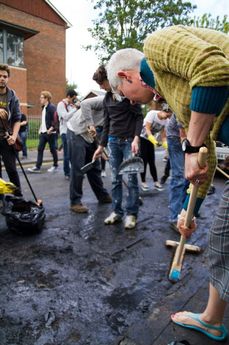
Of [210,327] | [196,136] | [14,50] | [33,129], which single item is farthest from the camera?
[14,50]

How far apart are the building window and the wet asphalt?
735 inches

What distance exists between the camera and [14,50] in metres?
20.6

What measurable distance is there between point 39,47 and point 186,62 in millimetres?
27355

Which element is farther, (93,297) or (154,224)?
(154,224)

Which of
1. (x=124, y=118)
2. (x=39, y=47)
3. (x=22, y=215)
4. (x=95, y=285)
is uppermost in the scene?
(x=39, y=47)

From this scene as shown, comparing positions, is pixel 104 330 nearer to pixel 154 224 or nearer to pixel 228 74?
pixel 228 74

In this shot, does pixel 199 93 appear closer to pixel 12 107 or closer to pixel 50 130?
pixel 12 107

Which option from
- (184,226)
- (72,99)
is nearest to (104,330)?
(184,226)

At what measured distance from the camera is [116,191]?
4.12 m

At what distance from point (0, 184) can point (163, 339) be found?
2339 mm

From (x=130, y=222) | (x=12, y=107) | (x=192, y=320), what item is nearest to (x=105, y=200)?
(x=130, y=222)

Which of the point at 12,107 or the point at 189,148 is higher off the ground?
the point at 12,107

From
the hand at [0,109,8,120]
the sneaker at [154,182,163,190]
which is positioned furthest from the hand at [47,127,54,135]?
the hand at [0,109,8,120]

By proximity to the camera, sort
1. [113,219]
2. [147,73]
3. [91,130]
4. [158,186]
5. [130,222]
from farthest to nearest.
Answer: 1. [158,186]
2. [91,130]
3. [113,219]
4. [130,222]
5. [147,73]
